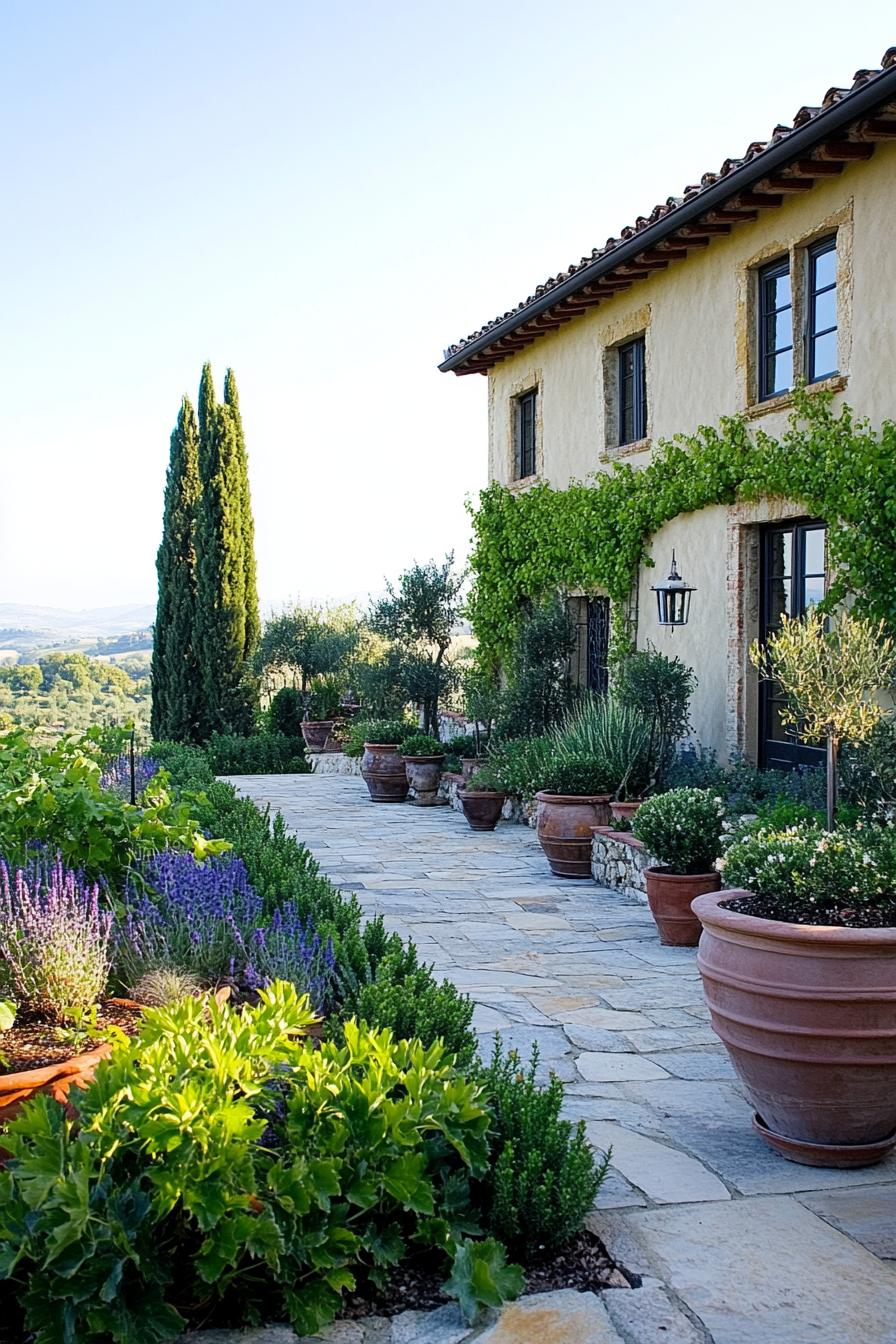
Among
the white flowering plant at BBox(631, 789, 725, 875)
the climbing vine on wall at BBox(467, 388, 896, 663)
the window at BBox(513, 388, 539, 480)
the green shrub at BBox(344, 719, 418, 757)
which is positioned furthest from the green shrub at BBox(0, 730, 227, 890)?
the window at BBox(513, 388, 539, 480)

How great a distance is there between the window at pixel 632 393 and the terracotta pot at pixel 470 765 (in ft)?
11.8

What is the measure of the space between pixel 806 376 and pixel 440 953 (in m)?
5.21

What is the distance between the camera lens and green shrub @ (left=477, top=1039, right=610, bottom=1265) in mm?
2836

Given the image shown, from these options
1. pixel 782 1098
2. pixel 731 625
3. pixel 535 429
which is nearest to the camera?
pixel 782 1098

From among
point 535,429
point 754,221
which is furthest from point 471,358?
point 754,221

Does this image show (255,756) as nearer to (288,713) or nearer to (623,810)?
(288,713)

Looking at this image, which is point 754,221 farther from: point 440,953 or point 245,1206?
point 245,1206

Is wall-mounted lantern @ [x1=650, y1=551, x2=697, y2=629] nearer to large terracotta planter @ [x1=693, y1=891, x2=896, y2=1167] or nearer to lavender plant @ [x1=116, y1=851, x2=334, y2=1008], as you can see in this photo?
lavender plant @ [x1=116, y1=851, x2=334, y2=1008]

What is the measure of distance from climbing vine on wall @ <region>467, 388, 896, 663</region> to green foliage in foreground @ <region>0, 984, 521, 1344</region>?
19.2 ft

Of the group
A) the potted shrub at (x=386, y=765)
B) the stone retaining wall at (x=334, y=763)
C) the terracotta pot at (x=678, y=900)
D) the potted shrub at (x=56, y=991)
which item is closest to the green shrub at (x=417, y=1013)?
the potted shrub at (x=56, y=991)

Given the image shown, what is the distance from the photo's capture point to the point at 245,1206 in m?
2.53

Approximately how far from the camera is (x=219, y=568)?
62.2 feet

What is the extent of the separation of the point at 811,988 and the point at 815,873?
0.46 m

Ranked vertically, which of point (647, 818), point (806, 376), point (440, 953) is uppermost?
point (806, 376)
